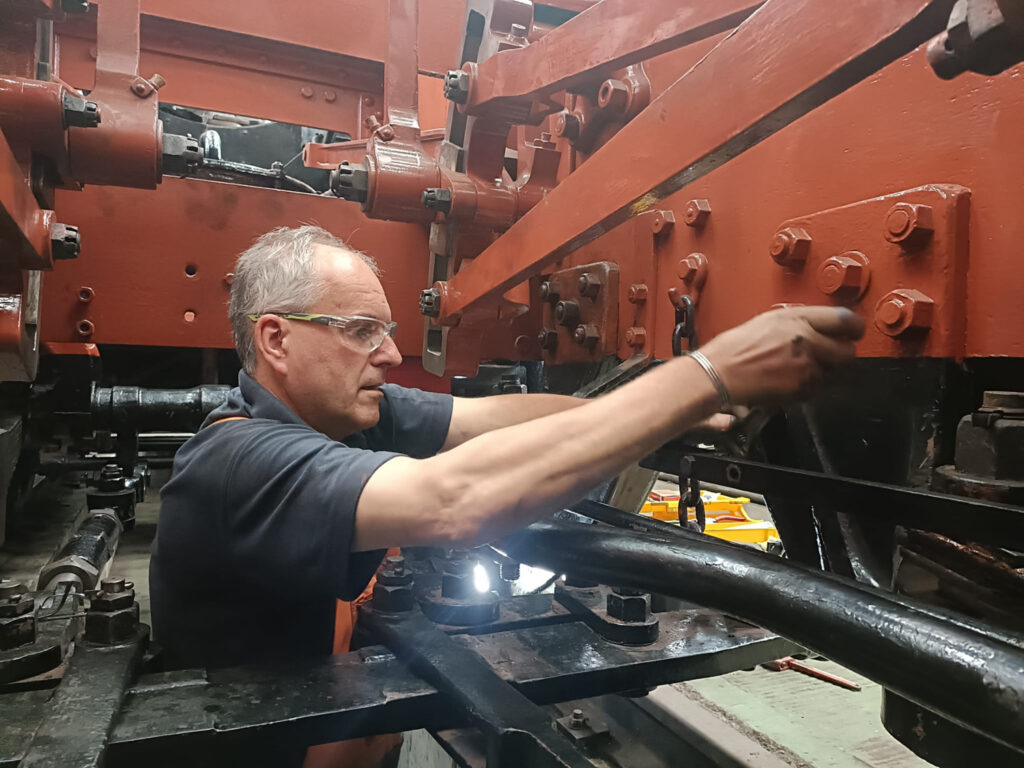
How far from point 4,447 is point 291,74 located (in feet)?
7.10

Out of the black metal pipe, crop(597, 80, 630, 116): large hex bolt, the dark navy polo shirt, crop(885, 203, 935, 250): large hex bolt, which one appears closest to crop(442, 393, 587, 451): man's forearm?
the dark navy polo shirt

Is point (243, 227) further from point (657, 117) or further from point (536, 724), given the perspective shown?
point (536, 724)

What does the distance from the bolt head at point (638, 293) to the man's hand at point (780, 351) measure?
72 cm

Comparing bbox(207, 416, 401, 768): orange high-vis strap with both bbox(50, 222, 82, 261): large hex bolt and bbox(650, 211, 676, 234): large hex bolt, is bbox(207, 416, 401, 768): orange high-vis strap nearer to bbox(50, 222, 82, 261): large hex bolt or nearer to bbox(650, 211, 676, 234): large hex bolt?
bbox(50, 222, 82, 261): large hex bolt

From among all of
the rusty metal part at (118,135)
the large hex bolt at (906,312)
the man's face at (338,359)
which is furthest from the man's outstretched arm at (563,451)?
the rusty metal part at (118,135)

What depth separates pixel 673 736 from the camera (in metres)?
1.65

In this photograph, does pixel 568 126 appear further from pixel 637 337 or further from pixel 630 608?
pixel 630 608

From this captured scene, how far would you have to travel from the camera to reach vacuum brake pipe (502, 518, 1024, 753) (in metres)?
0.69

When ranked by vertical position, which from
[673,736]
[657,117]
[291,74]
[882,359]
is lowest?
[673,736]

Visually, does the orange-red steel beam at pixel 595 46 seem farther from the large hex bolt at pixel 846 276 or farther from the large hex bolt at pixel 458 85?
the large hex bolt at pixel 846 276

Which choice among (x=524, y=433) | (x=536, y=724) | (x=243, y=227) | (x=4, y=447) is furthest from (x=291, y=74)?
(x=536, y=724)

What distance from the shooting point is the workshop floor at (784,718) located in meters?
1.75

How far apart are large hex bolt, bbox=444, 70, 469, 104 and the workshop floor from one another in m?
1.80

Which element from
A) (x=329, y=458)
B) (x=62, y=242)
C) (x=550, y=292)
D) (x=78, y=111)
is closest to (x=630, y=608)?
(x=329, y=458)
